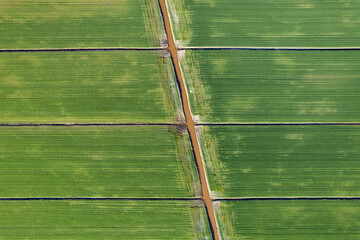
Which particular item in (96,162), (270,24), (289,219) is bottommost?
(289,219)

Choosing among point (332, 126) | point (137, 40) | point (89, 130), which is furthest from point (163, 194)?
point (332, 126)

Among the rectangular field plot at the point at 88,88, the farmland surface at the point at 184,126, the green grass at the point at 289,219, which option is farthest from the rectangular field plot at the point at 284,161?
the rectangular field plot at the point at 88,88

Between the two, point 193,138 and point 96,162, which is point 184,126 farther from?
point 96,162

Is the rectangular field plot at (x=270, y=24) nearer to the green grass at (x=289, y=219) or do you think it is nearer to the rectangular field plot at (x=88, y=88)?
the rectangular field plot at (x=88, y=88)

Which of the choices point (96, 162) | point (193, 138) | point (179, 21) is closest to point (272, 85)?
point (193, 138)

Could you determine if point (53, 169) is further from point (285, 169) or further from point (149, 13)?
point (285, 169)

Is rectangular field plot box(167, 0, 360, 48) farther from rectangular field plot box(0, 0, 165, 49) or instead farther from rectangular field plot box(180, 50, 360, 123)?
rectangular field plot box(0, 0, 165, 49)

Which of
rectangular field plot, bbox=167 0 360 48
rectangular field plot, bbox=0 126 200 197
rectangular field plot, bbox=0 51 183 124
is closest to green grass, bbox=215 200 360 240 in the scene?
rectangular field plot, bbox=0 126 200 197
